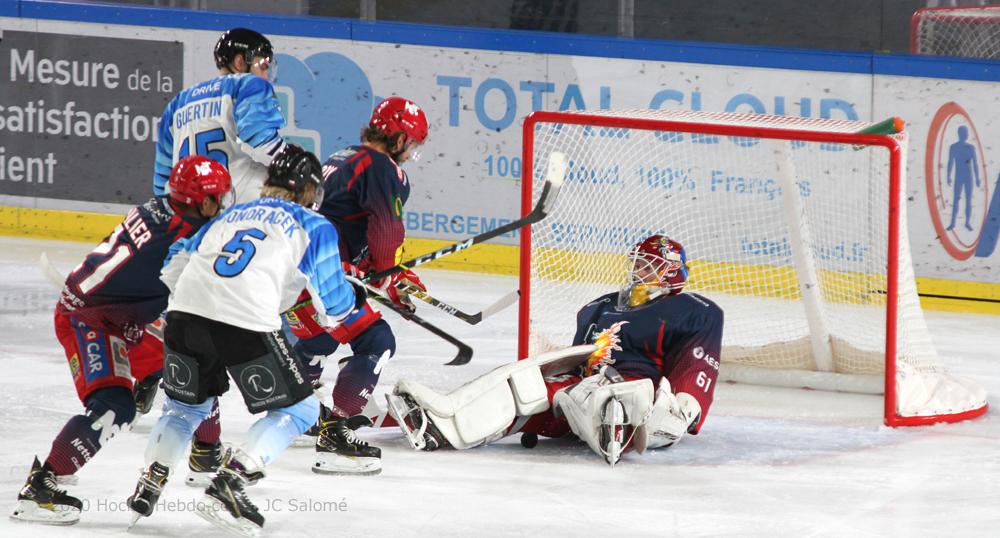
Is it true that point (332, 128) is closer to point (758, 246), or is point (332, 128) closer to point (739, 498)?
point (758, 246)

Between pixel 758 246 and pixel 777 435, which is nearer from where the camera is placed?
pixel 777 435

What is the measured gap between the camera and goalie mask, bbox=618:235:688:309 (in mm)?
5094

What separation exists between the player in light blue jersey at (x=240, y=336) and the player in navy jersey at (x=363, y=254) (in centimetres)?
68

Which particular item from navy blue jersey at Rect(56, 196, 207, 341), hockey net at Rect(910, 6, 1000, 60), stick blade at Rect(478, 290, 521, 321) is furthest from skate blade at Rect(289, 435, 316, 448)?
hockey net at Rect(910, 6, 1000, 60)

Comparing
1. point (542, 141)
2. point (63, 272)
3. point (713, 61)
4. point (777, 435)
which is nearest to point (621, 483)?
point (777, 435)

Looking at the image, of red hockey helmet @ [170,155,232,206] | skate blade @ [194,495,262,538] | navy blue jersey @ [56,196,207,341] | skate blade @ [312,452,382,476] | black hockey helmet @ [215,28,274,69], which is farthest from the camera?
black hockey helmet @ [215,28,274,69]

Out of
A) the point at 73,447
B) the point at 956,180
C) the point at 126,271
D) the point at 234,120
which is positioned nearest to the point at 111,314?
the point at 126,271

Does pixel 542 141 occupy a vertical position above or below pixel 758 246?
above

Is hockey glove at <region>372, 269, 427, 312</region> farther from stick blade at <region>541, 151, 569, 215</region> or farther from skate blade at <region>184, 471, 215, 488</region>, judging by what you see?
skate blade at <region>184, 471, 215, 488</region>

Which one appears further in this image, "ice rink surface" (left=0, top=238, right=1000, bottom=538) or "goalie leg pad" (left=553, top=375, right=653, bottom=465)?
"goalie leg pad" (left=553, top=375, right=653, bottom=465)

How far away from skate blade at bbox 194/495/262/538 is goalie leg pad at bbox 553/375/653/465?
3.88ft

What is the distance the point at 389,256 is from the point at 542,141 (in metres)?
1.91

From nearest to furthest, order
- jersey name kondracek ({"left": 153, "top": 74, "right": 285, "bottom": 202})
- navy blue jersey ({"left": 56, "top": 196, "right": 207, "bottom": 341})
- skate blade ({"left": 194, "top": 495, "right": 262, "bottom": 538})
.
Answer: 1. skate blade ({"left": 194, "top": 495, "right": 262, "bottom": 538})
2. navy blue jersey ({"left": 56, "top": 196, "right": 207, "bottom": 341})
3. jersey name kondracek ({"left": 153, "top": 74, "right": 285, "bottom": 202})

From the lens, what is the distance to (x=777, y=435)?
5.25 m
